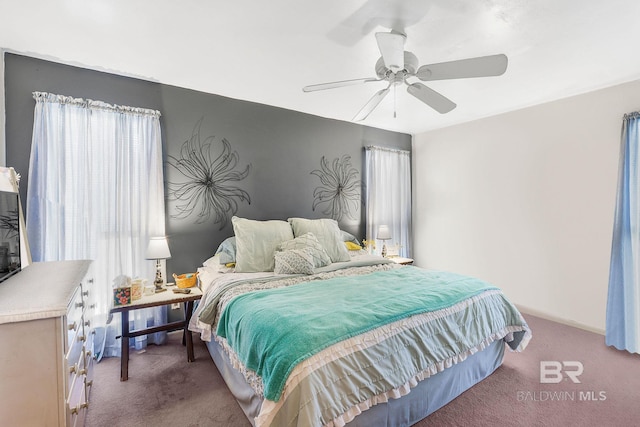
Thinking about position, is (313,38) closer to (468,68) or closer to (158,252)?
(468,68)

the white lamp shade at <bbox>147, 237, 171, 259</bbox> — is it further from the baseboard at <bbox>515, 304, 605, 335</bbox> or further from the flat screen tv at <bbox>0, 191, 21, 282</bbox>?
the baseboard at <bbox>515, 304, 605, 335</bbox>

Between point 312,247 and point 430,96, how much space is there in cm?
162

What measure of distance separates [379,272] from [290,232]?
1.01m

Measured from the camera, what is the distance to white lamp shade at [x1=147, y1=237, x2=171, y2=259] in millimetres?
2580

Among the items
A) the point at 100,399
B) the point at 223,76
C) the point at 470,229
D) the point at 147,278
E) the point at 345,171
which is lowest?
the point at 100,399

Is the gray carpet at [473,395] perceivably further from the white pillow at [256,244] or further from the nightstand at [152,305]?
the white pillow at [256,244]

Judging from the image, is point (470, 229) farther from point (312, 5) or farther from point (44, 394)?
point (44, 394)

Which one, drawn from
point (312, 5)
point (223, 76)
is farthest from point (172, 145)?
point (312, 5)

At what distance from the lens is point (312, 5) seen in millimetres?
1763

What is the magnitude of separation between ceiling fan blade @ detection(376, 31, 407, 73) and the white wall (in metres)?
2.49

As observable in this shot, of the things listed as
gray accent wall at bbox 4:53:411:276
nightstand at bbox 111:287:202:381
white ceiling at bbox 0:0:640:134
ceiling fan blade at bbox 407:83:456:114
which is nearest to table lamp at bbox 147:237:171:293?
nightstand at bbox 111:287:202:381

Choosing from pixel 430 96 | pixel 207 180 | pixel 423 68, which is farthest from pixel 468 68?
pixel 207 180

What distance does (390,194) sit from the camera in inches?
182

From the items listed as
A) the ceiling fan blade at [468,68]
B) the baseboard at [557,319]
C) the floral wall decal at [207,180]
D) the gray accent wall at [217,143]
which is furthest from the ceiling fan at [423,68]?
the baseboard at [557,319]
